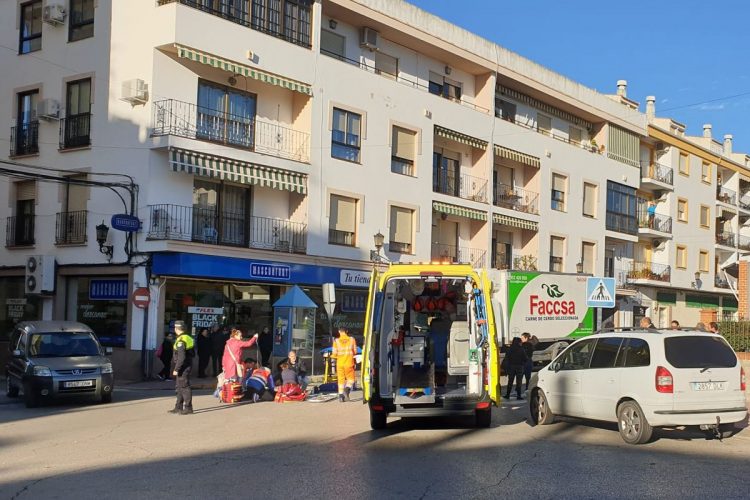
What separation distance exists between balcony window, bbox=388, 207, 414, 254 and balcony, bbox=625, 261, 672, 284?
57.1 feet

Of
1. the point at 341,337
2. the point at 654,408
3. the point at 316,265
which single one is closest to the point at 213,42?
the point at 316,265

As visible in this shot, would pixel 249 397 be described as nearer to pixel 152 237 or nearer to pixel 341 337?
pixel 341 337

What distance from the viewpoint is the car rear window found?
1192 cm

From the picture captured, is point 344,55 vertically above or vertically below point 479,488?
above

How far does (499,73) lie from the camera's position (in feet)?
117

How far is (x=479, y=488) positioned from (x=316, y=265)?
64.4 ft

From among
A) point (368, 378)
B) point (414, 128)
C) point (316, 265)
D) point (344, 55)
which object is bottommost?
point (368, 378)

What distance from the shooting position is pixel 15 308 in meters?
28.2

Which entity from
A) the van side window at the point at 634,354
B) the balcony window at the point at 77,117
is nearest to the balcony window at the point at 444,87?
the balcony window at the point at 77,117

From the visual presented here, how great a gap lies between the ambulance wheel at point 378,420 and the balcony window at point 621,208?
1248 inches

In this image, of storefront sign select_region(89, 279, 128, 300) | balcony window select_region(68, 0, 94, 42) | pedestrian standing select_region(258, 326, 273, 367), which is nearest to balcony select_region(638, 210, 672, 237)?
pedestrian standing select_region(258, 326, 273, 367)

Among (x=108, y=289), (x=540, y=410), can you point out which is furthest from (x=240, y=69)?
(x=540, y=410)

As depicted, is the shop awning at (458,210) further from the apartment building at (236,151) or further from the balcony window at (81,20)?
the balcony window at (81,20)

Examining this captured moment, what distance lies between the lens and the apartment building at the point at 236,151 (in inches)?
974
